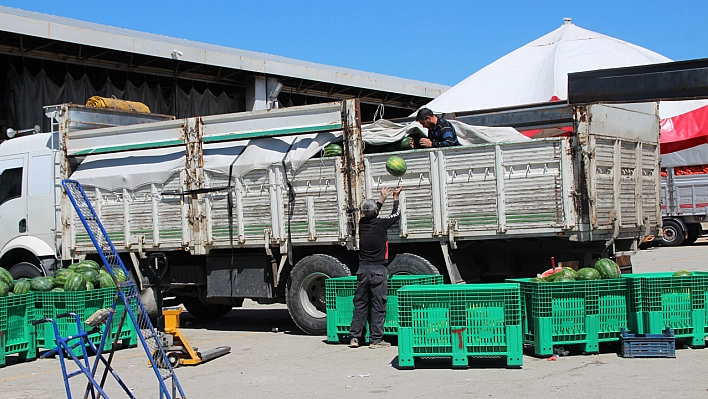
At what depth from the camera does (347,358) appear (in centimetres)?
983

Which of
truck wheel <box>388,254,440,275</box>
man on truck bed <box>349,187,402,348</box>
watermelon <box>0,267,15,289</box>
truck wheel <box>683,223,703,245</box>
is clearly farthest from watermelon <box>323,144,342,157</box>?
truck wheel <box>683,223,703,245</box>

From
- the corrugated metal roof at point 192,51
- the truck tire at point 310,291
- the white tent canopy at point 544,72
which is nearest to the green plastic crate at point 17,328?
the truck tire at point 310,291

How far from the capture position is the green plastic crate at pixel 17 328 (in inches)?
409

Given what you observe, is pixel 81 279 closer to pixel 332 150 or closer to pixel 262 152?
pixel 262 152

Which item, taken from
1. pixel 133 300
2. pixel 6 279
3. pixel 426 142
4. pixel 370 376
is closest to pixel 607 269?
pixel 426 142

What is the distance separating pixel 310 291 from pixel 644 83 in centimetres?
717

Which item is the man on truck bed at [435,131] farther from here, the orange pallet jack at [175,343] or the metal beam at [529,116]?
the orange pallet jack at [175,343]

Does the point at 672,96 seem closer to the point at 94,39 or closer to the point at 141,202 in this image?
the point at 141,202

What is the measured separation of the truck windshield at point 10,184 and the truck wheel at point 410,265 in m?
6.98

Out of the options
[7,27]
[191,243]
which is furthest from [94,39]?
[191,243]

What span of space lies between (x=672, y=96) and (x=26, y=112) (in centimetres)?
2025

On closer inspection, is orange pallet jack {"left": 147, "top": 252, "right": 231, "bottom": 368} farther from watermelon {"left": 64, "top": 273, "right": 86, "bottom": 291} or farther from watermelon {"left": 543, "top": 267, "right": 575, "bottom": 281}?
watermelon {"left": 543, "top": 267, "right": 575, "bottom": 281}

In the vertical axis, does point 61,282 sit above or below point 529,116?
below

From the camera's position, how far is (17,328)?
10672 mm
